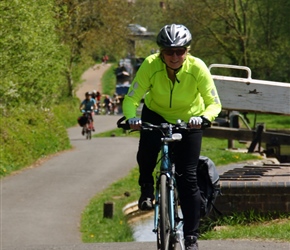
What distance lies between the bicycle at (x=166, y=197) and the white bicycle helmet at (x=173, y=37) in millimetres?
580

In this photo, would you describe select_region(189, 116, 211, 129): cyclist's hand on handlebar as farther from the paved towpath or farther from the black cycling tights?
the paved towpath

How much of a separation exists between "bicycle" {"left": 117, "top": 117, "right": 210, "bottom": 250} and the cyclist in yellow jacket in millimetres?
140

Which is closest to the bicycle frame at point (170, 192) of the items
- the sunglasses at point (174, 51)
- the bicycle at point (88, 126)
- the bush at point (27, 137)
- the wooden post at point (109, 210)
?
the sunglasses at point (174, 51)

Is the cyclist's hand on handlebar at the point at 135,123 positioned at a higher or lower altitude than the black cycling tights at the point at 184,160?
higher

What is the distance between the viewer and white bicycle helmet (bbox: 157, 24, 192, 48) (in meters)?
7.26

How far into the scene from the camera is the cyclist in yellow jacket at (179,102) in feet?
24.2

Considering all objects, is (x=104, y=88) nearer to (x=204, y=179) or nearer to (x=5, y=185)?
(x=5, y=185)

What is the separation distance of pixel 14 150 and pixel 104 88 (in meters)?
66.1

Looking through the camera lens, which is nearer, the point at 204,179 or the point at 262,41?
the point at 204,179

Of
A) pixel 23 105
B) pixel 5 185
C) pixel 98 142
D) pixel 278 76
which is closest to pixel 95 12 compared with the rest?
pixel 278 76

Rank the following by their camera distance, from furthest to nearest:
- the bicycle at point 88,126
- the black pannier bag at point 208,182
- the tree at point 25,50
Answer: the bicycle at point 88,126 < the tree at point 25,50 < the black pannier bag at point 208,182

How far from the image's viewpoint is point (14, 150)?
24734 mm

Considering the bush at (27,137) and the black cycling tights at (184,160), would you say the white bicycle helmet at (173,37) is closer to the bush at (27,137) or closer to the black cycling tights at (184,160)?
the black cycling tights at (184,160)

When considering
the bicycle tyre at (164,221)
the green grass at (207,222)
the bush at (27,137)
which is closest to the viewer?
the bicycle tyre at (164,221)
